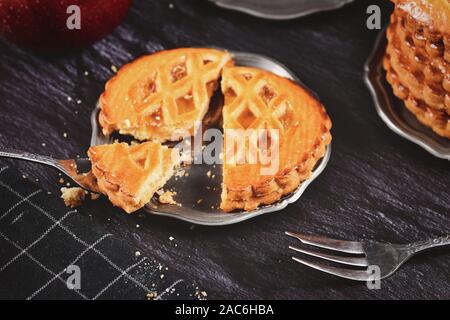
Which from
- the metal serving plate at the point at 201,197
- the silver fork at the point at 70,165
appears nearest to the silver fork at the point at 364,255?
the metal serving plate at the point at 201,197

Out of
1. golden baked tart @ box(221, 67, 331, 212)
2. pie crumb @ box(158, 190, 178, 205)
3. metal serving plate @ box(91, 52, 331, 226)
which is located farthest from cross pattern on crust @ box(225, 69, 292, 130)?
pie crumb @ box(158, 190, 178, 205)

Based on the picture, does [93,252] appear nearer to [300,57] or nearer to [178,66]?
[178,66]

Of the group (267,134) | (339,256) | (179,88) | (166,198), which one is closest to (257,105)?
(267,134)

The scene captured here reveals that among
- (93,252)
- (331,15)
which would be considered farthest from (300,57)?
(93,252)

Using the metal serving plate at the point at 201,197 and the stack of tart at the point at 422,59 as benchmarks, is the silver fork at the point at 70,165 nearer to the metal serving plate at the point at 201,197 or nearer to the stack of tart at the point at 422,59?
the metal serving plate at the point at 201,197

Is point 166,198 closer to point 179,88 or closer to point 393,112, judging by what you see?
point 179,88

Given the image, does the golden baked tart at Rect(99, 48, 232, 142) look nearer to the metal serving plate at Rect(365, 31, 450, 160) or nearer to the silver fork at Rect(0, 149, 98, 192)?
the silver fork at Rect(0, 149, 98, 192)
